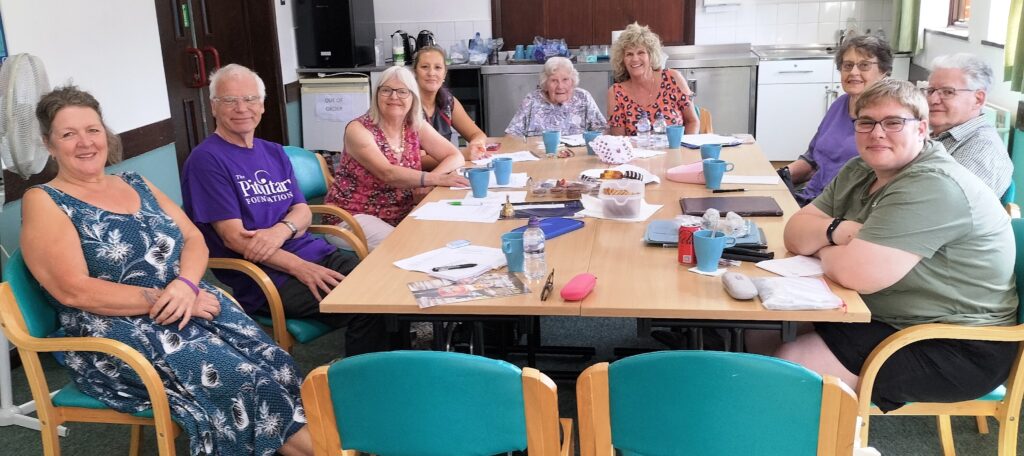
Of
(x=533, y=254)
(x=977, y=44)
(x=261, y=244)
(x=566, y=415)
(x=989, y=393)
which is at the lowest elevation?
(x=566, y=415)

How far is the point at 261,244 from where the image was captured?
2.84 m

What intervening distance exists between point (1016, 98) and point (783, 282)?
291 centimetres

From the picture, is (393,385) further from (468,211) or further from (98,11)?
(98,11)

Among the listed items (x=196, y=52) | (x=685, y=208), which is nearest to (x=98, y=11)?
(x=196, y=52)

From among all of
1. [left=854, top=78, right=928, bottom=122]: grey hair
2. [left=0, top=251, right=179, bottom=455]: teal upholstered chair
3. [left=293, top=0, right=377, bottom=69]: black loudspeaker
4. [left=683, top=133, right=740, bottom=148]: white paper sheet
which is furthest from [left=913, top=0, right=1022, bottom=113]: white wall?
[left=293, top=0, right=377, bottom=69]: black loudspeaker

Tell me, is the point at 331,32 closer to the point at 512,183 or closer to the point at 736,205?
the point at 512,183

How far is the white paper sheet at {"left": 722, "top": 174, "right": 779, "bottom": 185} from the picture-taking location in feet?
10.3

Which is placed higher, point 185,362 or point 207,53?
point 207,53

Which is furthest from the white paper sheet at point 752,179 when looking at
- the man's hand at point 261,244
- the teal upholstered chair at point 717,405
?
the teal upholstered chair at point 717,405

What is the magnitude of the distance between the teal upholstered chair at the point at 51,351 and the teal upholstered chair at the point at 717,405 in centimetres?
115

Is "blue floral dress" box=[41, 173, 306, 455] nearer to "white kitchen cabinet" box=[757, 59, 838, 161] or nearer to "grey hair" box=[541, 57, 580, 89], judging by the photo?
"grey hair" box=[541, 57, 580, 89]

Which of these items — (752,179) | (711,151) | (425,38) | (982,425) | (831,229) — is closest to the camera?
(831,229)

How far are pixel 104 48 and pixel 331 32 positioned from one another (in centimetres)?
249

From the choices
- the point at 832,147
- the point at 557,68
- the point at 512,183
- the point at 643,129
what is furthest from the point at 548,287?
the point at 557,68
